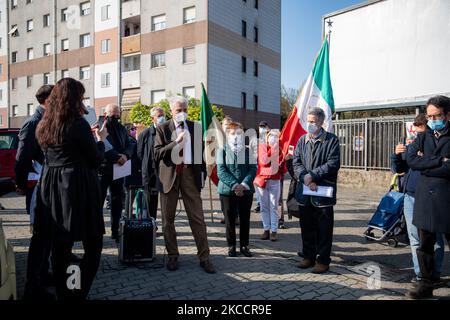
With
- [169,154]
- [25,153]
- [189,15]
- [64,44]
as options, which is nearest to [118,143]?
[169,154]

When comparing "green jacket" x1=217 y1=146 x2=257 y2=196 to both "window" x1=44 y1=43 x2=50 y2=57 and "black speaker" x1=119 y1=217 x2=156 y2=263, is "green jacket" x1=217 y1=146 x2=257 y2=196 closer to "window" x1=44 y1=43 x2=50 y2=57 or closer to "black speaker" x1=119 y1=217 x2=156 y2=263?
"black speaker" x1=119 y1=217 x2=156 y2=263

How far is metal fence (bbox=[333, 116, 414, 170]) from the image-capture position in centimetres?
1323

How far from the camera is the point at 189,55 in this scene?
27984mm

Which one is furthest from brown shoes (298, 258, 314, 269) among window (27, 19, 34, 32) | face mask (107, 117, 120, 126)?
window (27, 19, 34, 32)

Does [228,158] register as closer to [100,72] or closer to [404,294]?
[404,294]

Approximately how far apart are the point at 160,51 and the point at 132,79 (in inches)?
140

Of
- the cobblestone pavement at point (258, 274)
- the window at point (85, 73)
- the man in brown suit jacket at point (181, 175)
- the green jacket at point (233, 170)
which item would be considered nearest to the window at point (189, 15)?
the window at point (85, 73)

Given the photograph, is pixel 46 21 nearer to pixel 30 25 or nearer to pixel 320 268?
pixel 30 25

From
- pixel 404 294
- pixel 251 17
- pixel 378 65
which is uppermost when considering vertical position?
pixel 251 17

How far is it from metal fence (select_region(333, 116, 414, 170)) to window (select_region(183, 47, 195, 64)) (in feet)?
51.1

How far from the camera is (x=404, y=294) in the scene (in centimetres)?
422

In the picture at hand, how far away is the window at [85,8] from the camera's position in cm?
3388
